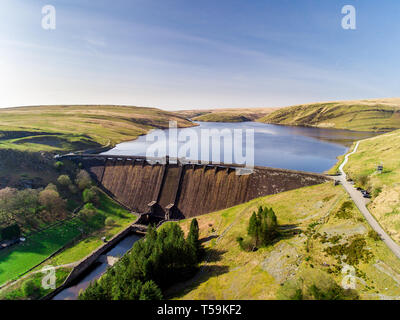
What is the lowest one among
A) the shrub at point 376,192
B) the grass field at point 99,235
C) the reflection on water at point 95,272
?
the reflection on water at point 95,272

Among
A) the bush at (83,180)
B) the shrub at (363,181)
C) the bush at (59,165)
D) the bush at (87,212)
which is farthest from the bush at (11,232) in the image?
the shrub at (363,181)

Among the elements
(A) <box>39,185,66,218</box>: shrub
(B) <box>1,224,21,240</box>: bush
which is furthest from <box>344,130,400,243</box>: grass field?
(A) <box>39,185,66,218</box>: shrub

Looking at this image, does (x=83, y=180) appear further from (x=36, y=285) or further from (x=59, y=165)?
(x=36, y=285)

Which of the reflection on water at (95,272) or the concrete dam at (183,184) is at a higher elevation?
the concrete dam at (183,184)

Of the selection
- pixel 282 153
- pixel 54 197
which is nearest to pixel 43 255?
pixel 54 197
